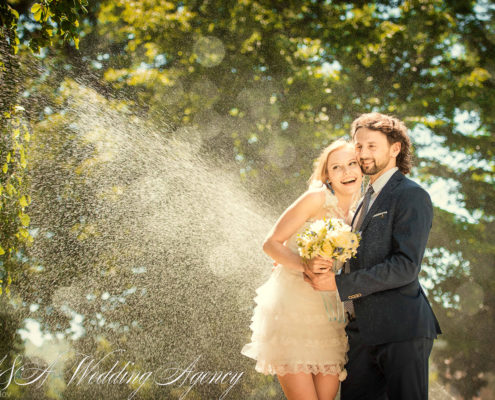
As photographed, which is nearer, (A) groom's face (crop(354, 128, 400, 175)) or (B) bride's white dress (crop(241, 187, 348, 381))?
(B) bride's white dress (crop(241, 187, 348, 381))

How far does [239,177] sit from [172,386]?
5.58 meters

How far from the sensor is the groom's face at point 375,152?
3273 mm

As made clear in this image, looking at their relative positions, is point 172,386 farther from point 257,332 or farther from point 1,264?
point 257,332

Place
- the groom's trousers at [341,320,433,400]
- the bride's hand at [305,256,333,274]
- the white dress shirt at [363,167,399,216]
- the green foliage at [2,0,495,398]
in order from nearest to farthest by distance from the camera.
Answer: the groom's trousers at [341,320,433,400], the bride's hand at [305,256,333,274], the white dress shirt at [363,167,399,216], the green foliage at [2,0,495,398]

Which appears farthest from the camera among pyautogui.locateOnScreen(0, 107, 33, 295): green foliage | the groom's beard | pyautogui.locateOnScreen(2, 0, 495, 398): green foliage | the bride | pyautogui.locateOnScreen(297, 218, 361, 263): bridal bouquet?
pyautogui.locateOnScreen(2, 0, 495, 398): green foliage

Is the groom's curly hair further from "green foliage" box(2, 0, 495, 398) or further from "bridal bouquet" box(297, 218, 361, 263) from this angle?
"green foliage" box(2, 0, 495, 398)

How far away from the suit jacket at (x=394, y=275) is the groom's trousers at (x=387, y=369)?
98 mm

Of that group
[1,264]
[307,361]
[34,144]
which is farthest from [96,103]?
[307,361]

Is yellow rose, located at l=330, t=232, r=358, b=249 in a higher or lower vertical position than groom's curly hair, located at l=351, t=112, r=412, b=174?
lower

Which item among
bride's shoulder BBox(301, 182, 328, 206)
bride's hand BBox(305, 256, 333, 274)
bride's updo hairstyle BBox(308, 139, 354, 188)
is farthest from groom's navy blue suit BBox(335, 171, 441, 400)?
bride's updo hairstyle BBox(308, 139, 354, 188)

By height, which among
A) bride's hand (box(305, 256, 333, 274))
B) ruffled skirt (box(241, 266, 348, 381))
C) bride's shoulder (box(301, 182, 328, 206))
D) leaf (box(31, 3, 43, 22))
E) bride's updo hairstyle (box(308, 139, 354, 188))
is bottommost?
ruffled skirt (box(241, 266, 348, 381))

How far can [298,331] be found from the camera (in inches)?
120

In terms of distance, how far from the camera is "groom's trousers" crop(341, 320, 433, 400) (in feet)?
8.56

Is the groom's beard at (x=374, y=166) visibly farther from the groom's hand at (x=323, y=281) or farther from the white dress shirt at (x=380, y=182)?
the groom's hand at (x=323, y=281)
